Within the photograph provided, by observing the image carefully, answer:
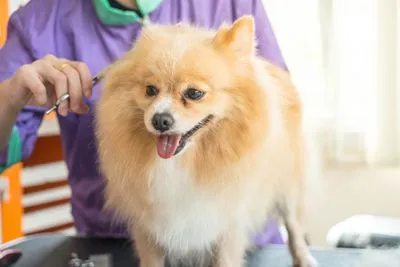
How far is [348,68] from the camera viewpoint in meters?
1.69

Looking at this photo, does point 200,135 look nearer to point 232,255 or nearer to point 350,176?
point 232,255

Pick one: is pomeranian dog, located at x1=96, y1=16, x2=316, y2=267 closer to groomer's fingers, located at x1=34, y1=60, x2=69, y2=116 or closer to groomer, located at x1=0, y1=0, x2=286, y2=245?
groomer's fingers, located at x1=34, y1=60, x2=69, y2=116

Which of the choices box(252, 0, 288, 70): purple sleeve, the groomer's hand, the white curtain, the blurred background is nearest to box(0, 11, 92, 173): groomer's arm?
the groomer's hand

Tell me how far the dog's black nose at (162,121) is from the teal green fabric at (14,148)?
1.53ft

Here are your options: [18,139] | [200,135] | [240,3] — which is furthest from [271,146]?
[18,139]

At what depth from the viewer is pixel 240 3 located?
1097mm

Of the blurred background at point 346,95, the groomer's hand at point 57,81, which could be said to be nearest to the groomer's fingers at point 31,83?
the groomer's hand at point 57,81

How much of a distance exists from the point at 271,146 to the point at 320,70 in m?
0.98

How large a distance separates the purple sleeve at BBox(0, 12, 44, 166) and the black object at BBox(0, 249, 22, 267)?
→ 0.17 m

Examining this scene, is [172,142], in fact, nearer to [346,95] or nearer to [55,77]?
[55,77]

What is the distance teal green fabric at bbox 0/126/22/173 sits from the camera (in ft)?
3.50

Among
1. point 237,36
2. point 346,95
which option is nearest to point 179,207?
point 237,36

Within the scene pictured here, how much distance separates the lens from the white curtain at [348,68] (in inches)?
65.7

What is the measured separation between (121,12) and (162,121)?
43cm
